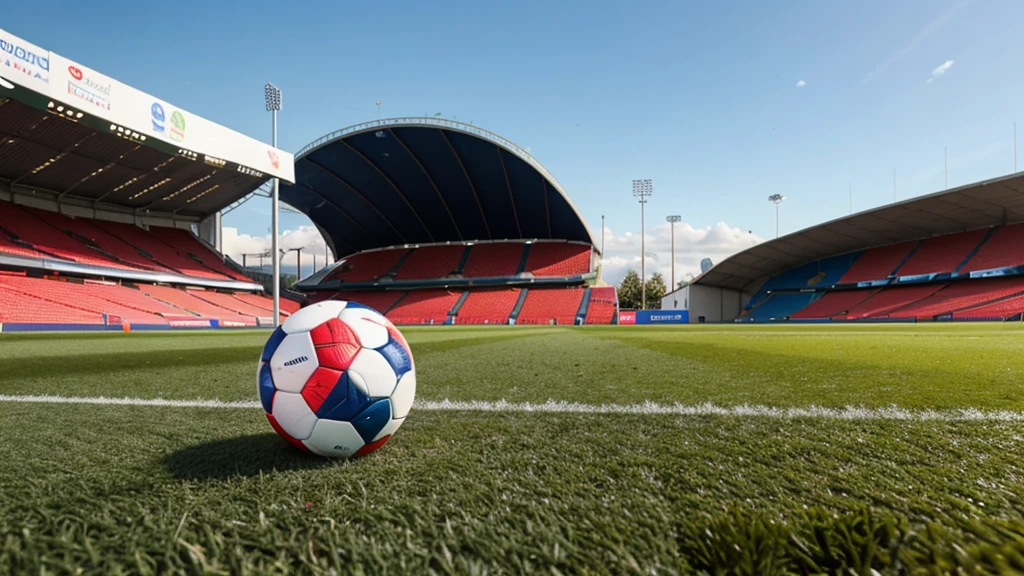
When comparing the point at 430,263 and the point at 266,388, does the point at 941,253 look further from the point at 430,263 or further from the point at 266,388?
the point at 266,388

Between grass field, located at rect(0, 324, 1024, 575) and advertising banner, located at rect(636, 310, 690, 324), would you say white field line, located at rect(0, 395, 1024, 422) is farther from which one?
advertising banner, located at rect(636, 310, 690, 324)

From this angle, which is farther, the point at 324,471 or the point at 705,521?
the point at 324,471

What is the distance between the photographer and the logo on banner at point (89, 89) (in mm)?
16438

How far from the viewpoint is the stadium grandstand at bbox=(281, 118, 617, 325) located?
30281mm

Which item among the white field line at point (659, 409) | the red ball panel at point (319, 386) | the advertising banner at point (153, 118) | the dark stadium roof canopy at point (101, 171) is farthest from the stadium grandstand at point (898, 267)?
the dark stadium roof canopy at point (101, 171)

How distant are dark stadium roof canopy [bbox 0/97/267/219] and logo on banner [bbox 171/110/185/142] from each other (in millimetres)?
1182

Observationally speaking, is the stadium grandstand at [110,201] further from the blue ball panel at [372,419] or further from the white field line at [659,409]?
the blue ball panel at [372,419]

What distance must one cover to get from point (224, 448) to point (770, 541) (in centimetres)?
217

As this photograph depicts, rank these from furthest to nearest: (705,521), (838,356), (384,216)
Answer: (384,216)
(838,356)
(705,521)

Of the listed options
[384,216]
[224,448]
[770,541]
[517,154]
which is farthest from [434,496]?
[384,216]

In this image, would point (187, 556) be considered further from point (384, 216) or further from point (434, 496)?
point (384, 216)

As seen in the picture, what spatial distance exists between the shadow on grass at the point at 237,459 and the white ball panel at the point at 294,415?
0.12 metres

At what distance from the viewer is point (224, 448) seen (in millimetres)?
2021

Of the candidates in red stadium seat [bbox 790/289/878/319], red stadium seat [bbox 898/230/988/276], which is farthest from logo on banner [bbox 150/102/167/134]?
red stadium seat [bbox 898/230/988/276]
